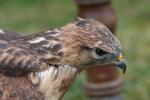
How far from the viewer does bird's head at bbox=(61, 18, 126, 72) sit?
4926 mm

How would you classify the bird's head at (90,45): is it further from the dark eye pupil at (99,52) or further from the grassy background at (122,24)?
the grassy background at (122,24)

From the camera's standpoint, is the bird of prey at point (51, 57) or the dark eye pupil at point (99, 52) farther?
the dark eye pupil at point (99, 52)

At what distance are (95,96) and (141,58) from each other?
2142mm

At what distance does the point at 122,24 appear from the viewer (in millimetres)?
10578

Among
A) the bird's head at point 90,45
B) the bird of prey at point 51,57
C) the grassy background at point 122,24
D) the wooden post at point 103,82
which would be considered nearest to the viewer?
the bird of prey at point 51,57

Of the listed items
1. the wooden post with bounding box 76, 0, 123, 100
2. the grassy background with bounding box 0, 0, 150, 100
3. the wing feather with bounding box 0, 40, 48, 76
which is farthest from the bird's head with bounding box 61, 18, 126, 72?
the grassy background with bounding box 0, 0, 150, 100

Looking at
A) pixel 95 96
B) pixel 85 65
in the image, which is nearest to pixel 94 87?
pixel 95 96

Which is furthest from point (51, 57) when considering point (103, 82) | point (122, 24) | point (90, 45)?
point (122, 24)

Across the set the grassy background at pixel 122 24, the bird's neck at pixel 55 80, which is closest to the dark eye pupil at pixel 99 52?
the bird's neck at pixel 55 80

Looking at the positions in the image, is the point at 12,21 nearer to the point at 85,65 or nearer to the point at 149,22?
the point at 149,22

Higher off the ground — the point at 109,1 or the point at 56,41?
the point at 109,1

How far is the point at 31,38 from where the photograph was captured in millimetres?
4973

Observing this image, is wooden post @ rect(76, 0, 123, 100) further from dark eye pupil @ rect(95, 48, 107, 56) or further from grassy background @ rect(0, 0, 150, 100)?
dark eye pupil @ rect(95, 48, 107, 56)

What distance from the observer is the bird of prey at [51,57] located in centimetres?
471
